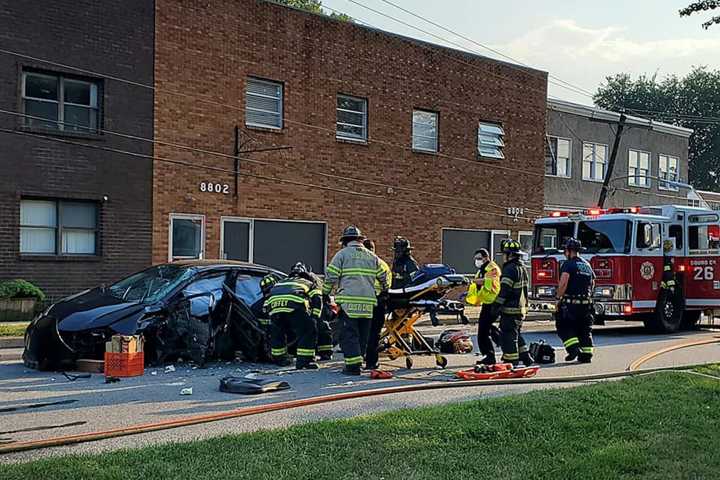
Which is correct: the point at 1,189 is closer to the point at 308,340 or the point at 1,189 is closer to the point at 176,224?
the point at 176,224

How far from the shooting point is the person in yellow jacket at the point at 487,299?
37.2ft

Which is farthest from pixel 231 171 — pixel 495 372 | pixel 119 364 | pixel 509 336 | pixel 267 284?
pixel 495 372

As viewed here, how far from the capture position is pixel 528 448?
6.34 m

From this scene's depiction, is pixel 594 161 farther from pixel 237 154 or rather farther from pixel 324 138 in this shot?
pixel 237 154

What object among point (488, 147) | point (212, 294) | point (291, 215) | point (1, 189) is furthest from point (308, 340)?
point (488, 147)

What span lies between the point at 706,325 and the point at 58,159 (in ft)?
49.4

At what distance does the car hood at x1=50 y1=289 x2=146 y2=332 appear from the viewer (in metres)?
10.4

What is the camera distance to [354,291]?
412 inches

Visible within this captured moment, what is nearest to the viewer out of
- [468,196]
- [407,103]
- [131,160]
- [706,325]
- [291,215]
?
[131,160]

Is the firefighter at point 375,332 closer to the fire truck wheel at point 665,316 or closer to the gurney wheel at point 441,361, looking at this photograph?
the gurney wheel at point 441,361

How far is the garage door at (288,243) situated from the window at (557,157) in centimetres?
1318

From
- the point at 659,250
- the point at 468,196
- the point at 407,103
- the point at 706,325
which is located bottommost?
the point at 706,325

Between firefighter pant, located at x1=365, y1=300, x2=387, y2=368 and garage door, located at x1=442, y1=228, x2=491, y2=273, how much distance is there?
14.6m

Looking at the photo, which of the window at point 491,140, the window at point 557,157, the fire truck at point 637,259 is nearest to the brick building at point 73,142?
the fire truck at point 637,259
